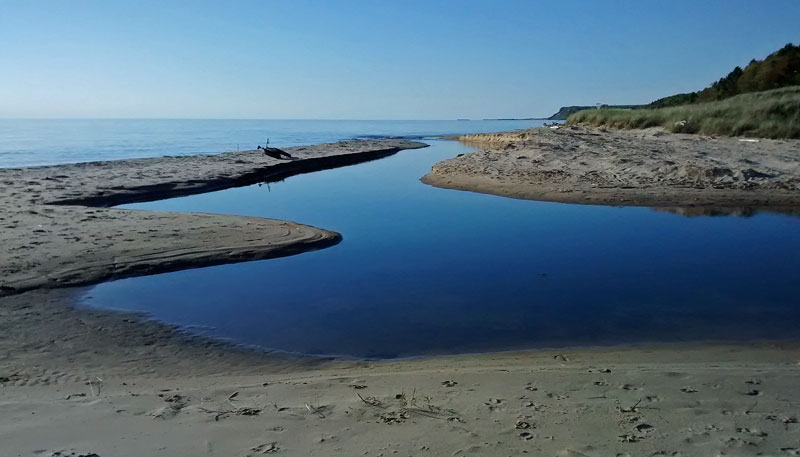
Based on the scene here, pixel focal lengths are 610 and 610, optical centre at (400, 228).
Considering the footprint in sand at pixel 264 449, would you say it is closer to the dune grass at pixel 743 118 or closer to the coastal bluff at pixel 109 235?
the coastal bluff at pixel 109 235

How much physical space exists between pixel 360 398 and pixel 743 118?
98.0ft

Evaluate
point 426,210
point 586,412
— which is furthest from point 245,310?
point 426,210

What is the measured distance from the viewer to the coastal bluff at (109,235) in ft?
31.1

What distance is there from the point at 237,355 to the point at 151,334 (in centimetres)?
132

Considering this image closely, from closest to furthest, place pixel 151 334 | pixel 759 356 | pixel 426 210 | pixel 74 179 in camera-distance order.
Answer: pixel 759 356, pixel 151 334, pixel 426 210, pixel 74 179

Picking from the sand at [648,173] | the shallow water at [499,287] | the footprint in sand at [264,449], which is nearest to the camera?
the footprint in sand at [264,449]

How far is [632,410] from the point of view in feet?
14.0

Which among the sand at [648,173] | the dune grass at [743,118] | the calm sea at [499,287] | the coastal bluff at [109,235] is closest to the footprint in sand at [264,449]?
the calm sea at [499,287]

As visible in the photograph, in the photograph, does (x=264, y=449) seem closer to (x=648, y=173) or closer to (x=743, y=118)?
(x=648, y=173)

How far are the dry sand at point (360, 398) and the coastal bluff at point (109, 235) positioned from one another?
1.13m

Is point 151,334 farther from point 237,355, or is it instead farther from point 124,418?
point 124,418

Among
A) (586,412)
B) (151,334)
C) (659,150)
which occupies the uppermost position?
(659,150)

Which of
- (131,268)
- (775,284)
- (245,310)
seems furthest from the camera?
(131,268)

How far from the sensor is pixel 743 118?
94.5 ft
